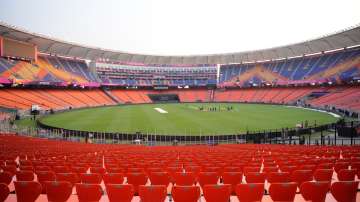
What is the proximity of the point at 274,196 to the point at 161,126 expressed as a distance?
103 ft

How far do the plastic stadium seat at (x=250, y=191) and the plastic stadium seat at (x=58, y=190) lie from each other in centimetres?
315

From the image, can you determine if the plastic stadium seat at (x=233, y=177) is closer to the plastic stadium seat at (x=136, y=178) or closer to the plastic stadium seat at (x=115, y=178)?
the plastic stadium seat at (x=136, y=178)

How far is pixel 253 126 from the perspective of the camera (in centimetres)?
3525

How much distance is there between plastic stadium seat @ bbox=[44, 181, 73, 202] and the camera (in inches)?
203

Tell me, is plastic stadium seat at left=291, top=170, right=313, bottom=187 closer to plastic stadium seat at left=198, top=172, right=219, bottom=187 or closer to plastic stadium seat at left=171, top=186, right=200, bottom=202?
plastic stadium seat at left=198, top=172, right=219, bottom=187

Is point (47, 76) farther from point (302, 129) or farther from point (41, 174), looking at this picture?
point (41, 174)

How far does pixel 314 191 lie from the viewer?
4.95 m

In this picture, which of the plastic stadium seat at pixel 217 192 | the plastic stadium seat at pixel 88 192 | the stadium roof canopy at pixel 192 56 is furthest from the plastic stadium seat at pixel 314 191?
the stadium roof canopy at pixel 192 56

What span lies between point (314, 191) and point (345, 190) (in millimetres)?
495

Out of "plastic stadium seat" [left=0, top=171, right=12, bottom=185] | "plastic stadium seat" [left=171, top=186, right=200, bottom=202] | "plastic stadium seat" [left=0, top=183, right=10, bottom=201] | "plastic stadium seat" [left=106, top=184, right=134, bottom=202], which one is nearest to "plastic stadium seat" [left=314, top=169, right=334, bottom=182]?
"plastic stadium seat" [left=171, top=186, right=200, bottom=202]

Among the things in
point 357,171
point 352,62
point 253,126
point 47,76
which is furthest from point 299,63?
point 357,171

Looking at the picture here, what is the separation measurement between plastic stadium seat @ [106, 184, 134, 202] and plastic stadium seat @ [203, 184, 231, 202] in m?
1.36

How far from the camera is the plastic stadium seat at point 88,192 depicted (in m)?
5.09

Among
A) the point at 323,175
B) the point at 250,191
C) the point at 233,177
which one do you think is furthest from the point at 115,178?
the point at 323,175
